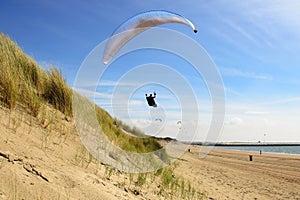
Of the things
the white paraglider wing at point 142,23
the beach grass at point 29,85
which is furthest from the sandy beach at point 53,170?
the white paraglider wing at point 142,23

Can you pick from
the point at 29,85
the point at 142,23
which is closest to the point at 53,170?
the point at 29,85

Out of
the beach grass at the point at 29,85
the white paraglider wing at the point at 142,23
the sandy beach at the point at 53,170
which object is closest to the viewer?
the sandy beach at the point at 53,170

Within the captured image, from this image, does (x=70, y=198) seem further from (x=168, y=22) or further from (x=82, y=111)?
(x=168, y=22)

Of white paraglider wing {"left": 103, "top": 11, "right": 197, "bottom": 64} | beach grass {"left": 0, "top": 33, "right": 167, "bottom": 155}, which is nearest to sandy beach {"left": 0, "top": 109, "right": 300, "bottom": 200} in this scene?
beach grass {"left": 0, "top": 33, "right": 167, "bottom": 155}

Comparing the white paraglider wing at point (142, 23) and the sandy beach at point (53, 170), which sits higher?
the white paraglider wing at point (142, 23)

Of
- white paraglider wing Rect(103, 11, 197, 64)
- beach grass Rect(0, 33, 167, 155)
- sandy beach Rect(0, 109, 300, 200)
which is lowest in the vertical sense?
sandy beach Rect(0, 109, 300, 200)

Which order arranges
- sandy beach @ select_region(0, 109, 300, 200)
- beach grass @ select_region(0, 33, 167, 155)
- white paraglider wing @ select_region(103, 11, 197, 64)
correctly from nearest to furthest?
sandy beach @ select_region(0, 109, 300, 200) < beach grass @ select_region(0, 33, 167, 155) < white paraglider wing @ select_region(103, 11, 197, 64)

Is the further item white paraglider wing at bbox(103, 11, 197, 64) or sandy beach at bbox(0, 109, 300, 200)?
white paraglider wing at bbox(103, 11, 197, 64)

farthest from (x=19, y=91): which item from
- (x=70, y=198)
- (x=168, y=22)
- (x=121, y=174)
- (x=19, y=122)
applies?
(x=168, y=22)

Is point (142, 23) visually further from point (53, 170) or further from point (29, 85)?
point (53, 170)

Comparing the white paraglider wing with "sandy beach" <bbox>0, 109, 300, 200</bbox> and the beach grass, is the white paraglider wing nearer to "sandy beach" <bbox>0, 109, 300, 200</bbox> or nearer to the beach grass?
the beach grass

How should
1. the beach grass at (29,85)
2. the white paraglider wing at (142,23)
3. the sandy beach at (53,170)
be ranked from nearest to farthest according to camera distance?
the sandy beach at (53,170)
the beach grass at (29,85)
the white paraglider wing at (142,23)

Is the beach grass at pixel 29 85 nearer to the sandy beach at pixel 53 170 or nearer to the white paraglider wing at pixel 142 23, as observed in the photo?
the sandy beach at pixel 53 170

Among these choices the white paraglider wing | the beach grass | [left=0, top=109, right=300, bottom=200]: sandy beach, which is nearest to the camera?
[left=0, top=109, right=300, bottom=200]: sandy beach
